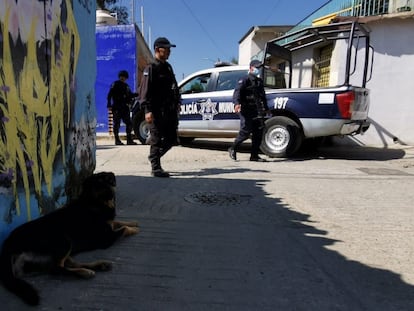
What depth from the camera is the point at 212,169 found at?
667cm

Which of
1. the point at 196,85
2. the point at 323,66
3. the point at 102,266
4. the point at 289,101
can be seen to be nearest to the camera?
the point at 102,266

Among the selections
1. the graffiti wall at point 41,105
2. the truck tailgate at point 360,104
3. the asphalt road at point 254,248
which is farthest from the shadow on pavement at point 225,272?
the truck tailgate at point 360,104

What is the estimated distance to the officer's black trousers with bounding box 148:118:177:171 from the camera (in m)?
5.45

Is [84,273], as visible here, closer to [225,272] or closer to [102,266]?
[102,266]

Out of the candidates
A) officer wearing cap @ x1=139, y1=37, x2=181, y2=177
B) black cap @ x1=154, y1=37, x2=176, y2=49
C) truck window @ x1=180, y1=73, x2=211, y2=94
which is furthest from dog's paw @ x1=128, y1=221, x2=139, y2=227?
truck window @ x1=180, y1=73, x2=211, y2=94

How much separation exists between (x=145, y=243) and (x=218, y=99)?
613cm

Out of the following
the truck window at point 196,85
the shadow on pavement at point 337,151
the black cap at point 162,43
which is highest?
the black cap at point 162,43

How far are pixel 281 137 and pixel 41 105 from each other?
5.84 metres

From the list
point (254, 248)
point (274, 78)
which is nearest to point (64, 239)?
point (254, 248)

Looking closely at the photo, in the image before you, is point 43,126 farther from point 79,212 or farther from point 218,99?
point 218,99

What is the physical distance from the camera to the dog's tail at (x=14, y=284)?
2.08 metres

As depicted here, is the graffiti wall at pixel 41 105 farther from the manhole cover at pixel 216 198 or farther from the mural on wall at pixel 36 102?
the manhole cover at pixel 216 198

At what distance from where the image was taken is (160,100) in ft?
17.9

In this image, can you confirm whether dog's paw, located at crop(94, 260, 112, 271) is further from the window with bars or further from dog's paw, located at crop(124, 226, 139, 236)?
the window with bars
